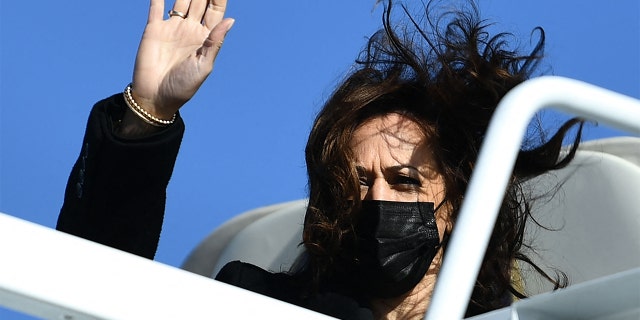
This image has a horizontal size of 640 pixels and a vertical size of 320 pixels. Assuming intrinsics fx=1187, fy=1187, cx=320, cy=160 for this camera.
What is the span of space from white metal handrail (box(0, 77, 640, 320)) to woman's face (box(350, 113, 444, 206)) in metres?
0.94

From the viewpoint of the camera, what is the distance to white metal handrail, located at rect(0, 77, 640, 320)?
0.76 m

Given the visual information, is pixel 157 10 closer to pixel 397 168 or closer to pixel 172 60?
pixel 172 60

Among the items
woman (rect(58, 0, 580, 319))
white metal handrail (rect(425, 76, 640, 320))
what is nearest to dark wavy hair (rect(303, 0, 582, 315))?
woman (rect(58, 0, 580, 319))

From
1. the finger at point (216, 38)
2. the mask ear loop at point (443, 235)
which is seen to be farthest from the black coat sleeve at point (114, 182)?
the mask ear loop at point (443, 235)

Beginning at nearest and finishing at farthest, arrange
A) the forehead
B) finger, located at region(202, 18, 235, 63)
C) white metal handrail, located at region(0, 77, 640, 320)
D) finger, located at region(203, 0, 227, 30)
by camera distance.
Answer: white metal handrail, located at region(0, 77, 640, 320)
finger, located at region(202, 18, 235, 63)
finger, located at region(203, 0, 227, 30)
the forehead

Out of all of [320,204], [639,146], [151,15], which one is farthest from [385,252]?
[639,146]

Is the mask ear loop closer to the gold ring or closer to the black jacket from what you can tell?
the black jacket

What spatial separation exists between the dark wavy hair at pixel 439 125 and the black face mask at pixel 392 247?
4 centimetres

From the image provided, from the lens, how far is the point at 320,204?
189 centimetres

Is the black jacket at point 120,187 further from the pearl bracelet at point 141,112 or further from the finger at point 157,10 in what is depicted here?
the finger at point 157,10

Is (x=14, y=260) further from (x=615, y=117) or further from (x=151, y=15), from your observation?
(x=151, y=15)

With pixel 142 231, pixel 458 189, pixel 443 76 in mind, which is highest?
pixel 443 76

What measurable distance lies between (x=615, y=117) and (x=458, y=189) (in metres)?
1.02

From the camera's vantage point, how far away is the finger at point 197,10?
1.76 metres
